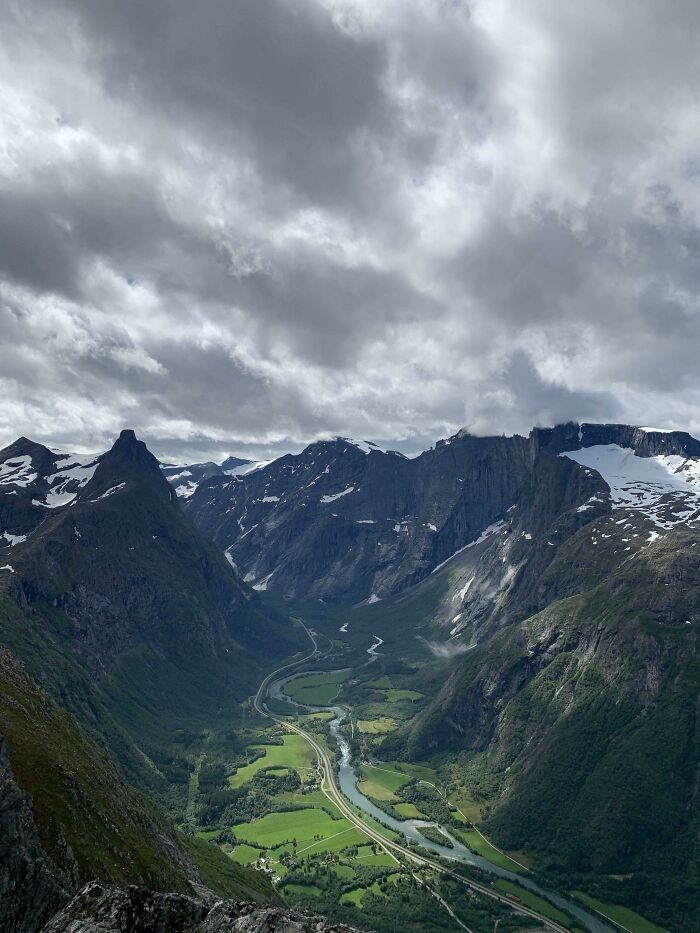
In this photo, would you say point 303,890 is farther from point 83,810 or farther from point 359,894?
point 83,810

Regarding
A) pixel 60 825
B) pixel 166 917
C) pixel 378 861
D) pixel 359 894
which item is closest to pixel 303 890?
pixel 359 894

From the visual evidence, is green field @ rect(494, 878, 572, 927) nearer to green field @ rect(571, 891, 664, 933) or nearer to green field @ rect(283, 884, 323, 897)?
green field @ rect(571, 891, 664, 933)

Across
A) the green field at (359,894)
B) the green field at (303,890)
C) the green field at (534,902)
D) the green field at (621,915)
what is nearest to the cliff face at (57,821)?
the green field at (303,890)

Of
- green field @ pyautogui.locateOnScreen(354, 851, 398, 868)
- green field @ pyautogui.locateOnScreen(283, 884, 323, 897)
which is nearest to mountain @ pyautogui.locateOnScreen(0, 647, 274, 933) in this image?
green field @ pyautogui.locateOnScreen(283, 884, 323, 897)

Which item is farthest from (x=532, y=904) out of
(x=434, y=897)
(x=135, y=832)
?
(x=135, y=832)

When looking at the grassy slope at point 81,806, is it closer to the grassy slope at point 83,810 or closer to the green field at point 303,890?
the grassy slope at point 83,810

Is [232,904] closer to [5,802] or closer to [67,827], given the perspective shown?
[5,802]
